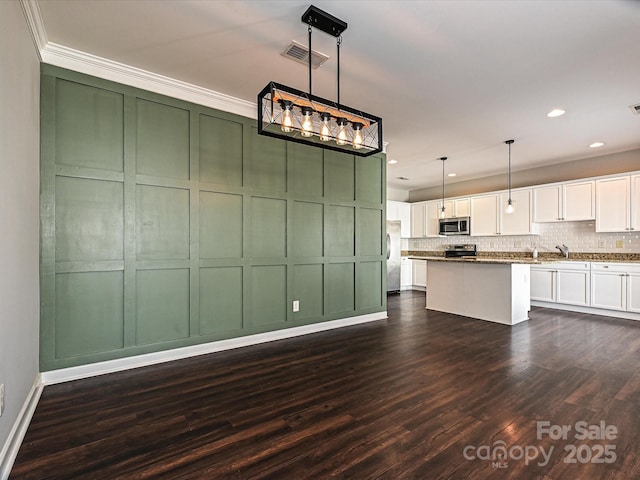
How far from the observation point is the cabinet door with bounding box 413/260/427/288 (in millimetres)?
8172

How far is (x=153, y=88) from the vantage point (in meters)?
3.12

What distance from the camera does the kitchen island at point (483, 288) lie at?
15.3ft

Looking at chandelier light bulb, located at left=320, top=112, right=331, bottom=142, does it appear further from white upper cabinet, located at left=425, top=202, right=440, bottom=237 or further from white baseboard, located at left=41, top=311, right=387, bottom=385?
white upper cabinet, located at left=425, top=202, right=440, bottom=237

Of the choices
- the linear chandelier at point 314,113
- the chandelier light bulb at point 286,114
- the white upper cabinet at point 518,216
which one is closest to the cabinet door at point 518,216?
the white upper cabinet at point 518,216

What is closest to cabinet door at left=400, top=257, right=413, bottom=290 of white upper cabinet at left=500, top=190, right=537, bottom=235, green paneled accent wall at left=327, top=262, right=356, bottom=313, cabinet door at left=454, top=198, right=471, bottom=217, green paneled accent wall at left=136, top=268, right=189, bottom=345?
cabinet door at left=454, top=198, right=471, bottom=217

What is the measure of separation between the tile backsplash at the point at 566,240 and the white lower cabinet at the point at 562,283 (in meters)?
0.60

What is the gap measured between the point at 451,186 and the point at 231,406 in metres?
7.46

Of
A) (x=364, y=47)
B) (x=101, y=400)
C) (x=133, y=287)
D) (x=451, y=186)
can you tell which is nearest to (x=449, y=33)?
(x=364, y=47)

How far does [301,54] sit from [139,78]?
1560 mm

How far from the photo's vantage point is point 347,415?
218 centimetres

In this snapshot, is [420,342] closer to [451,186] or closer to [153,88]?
[153,88]

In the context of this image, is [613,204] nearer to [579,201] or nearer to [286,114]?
[579,201]

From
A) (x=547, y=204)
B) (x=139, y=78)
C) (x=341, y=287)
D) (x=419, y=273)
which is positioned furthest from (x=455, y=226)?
(x=139, y=78)

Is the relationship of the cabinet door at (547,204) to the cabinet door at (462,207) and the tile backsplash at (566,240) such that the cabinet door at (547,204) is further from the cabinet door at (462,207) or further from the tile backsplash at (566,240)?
the cabinet door at (462,207)
